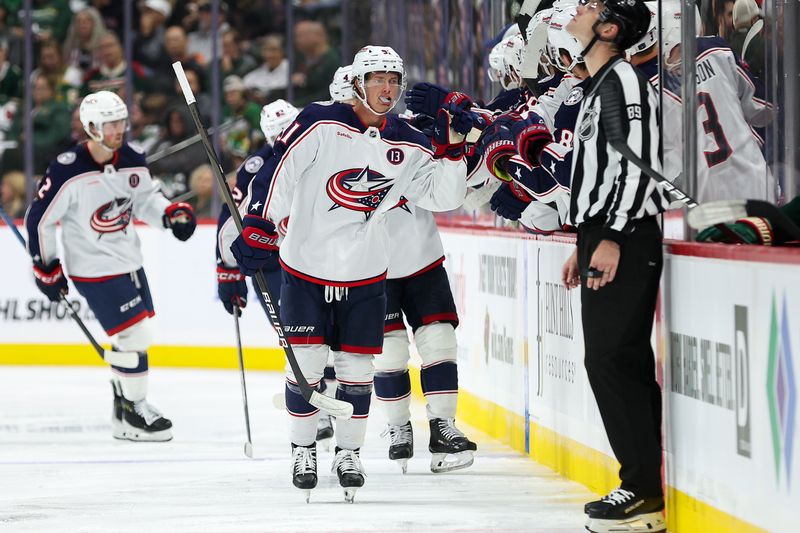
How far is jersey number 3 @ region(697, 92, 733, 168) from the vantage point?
12.2 feet

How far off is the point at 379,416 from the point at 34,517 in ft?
8.30

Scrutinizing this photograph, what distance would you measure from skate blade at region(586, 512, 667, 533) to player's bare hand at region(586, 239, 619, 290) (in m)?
0.61

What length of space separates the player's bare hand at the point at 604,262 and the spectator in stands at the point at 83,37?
930 cm

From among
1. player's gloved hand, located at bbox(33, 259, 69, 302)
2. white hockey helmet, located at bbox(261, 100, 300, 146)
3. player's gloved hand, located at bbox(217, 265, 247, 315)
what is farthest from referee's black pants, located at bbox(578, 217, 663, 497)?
player's gloved hand, located at bbox(33, 259, 69, 302)

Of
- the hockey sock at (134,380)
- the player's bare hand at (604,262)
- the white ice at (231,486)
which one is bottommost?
the white ice at (231,486)

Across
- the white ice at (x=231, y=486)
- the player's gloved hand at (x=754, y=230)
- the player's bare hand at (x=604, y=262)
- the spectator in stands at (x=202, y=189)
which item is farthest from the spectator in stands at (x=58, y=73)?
the player's gloved hand at (x=754, y=230)

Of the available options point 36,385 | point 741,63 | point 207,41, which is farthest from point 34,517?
point 207,41

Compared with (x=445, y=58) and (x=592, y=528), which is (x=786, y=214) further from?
(x=445, y=58)

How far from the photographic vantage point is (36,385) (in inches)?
312

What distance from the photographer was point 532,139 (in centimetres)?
395

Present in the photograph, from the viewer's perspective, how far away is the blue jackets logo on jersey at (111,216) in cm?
585

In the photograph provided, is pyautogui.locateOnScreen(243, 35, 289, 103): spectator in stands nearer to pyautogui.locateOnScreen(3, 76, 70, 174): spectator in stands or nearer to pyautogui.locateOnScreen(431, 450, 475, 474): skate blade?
pyautogui.locateOnScreen(3, 76, 70, 174): spectator in stands

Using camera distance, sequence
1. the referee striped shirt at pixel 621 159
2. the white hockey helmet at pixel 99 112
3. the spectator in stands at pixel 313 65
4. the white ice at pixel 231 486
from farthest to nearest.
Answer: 1. the spectator in stands at pixel 313 65
2. the white hockey helmet at pixel 99 112
3. the white ice at pixel 231 486
4. the referee striped shirt at pixel 621 159

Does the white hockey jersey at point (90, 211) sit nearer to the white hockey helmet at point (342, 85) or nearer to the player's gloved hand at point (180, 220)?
the player's gloved hand at point (180, 220)
